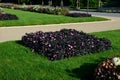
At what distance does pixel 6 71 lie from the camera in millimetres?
7809

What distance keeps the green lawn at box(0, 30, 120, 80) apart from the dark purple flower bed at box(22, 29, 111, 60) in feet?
0.80

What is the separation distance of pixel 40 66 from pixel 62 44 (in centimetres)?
169

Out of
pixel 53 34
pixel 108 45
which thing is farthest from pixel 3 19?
pixel 108 45

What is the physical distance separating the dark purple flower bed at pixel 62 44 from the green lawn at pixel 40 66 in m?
0.24

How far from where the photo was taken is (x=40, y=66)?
27.1 ft

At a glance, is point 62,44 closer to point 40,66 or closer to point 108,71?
point 40,66

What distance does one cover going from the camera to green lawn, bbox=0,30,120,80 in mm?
7457

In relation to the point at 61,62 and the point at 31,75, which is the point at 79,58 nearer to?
the point at 61,62

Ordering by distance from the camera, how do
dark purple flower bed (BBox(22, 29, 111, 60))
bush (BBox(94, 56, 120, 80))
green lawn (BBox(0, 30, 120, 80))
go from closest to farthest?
bush (BBox(94, 56, 120, 80)), green lawn (BBox(0, 30, 120, 80)), dark purple flower bed (BBox(22, 29, 111, 60))

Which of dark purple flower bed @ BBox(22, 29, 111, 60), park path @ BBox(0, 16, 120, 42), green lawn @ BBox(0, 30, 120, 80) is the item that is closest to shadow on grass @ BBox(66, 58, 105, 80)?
green lawn @ BBox(0, 30, 120, 80)

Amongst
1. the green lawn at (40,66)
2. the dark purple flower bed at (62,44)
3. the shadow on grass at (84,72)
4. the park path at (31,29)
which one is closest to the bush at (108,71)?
the shadow on grass at (84,72)

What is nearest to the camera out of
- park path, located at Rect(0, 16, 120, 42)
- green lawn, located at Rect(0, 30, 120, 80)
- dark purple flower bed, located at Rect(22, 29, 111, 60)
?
green lawn, located at Rect(0, 30, 120, 80)

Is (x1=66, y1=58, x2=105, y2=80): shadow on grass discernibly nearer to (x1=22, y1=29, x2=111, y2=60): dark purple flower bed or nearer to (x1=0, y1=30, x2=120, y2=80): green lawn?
(x1=0, y1=30, x2=120, y2=80): green lawn

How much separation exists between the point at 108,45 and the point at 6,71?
4588 millimetres
